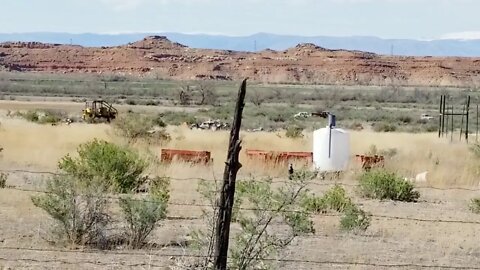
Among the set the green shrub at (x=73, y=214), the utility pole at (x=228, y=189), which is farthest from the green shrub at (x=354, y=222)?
the utility pole at (x=228, y=189)

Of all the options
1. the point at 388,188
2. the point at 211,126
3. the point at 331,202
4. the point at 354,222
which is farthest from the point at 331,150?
the point at 211,126

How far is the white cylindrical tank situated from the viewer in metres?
26.0

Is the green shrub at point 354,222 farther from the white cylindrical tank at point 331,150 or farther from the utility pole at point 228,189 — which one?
the white cylindrical tank at point 331,150

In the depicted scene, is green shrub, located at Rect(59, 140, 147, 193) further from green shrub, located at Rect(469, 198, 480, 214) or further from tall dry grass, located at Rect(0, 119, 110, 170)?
green shrub, located at Rect(469, 198, 480, 214)

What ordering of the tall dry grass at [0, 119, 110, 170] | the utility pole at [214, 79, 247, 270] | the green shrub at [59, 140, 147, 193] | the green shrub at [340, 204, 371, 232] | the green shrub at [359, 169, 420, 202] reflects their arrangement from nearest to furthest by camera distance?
the utility pole at [214, 79, 247, 270] → the green shrub at [340, 204, 371, 232] → the green shrub at [59, 140, 147, 193] → the green shrub at [359, 169, 420, 202] → the tall dry grass at [0, 119, 110, 170]

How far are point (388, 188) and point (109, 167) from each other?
21.2 ft

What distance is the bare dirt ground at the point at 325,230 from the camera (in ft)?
44.7

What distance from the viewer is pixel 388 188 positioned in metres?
A: 22.0

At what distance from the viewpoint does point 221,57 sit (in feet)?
564

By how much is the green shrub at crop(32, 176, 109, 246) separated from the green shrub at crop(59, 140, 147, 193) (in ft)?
15.9

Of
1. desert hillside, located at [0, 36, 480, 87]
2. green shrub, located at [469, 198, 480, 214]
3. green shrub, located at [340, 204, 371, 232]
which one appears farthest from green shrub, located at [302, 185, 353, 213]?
desert hillside, located at [0, 36, 480, 87]

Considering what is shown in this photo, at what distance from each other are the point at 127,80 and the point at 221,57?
3441cm

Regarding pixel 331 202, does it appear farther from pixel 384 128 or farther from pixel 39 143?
pixel 384 128

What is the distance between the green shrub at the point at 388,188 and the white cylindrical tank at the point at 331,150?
3750mm
